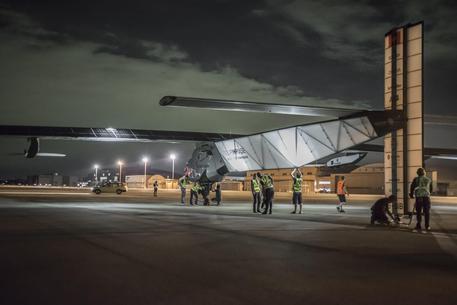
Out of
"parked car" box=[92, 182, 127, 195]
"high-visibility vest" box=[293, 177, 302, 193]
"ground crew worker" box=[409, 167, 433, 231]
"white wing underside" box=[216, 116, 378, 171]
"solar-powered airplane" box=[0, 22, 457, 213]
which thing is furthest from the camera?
"parked car" box=[92, 182, 127, 195]

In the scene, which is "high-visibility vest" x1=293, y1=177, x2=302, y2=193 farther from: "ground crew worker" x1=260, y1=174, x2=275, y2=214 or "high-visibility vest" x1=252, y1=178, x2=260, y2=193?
"high-visibility vest" x1=252, y1=178, x2=260, y2=193

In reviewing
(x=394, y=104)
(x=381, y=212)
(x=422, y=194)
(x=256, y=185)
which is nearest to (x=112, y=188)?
(x=256, y=185)

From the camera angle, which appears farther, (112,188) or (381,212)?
(112,188)

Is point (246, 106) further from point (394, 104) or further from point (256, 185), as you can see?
point (256, 185)

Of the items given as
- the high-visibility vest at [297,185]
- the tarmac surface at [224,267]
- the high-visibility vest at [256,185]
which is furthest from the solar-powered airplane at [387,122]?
the tarmac surface at [224,267]

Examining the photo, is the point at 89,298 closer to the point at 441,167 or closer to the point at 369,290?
the point at 369,290

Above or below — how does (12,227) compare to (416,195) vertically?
below

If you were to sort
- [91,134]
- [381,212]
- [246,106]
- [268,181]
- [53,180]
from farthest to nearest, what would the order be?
[53,180] < [91,134] < [268,181] < [246,106] < [381,212]

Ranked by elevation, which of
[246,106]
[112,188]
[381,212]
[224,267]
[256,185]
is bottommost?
[112,188]

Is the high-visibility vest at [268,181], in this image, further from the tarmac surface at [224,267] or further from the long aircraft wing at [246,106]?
the tarmac surface at [224,267]

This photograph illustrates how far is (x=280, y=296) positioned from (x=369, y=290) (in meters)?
1.27

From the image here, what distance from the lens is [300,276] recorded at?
6379 mm

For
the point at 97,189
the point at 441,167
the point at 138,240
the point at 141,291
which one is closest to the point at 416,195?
the point at 138,240

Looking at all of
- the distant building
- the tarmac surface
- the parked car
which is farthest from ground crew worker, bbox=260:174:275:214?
the distant building
